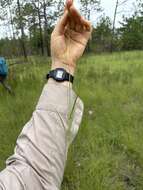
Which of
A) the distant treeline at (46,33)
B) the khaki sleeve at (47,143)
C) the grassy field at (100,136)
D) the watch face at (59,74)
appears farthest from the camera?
the distant treeline at (46,33)

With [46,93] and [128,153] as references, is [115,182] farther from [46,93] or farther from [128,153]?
[46,93]

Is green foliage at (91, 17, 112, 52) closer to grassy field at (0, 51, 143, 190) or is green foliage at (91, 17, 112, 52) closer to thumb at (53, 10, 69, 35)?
grassy field at (0, 51, 143, 190)

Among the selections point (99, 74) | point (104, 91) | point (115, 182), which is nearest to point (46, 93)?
point (115, 182)

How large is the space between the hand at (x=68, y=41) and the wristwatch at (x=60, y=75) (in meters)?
0.02

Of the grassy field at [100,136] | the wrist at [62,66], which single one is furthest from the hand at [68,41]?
the grassy field at [100,136]

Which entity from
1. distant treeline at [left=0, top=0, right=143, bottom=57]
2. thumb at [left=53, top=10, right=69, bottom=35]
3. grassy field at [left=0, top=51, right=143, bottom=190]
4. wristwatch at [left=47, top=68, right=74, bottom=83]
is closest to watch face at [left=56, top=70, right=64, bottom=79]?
wristwatch at [left=47, top=68, right=74, bottom=83]

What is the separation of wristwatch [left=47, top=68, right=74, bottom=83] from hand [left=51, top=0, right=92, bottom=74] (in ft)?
0.06

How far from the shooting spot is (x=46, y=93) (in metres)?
1.03

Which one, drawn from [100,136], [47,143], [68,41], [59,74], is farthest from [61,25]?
[100,136]

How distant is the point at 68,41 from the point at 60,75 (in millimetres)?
138

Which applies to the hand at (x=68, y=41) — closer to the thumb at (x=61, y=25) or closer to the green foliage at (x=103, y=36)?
the thumb at (x=61, y=25)

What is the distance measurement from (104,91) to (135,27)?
1136 inches

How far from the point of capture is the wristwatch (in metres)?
1.06

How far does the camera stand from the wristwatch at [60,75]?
A: 1059 millimetres
